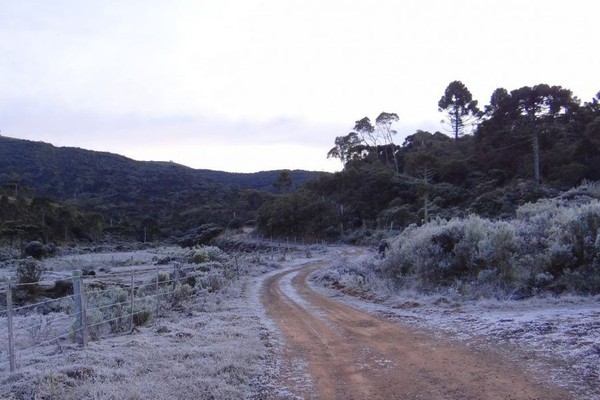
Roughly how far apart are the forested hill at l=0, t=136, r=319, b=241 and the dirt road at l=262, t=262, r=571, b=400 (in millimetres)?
79722

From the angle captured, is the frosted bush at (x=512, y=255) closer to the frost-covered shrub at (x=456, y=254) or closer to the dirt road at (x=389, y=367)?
the frost-covered shrub at (x=456, y=254)

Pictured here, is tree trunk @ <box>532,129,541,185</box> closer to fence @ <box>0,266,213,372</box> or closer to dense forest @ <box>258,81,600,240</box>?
dense forest @ <box>258,81,600,240</box>

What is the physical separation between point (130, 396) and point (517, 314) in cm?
773

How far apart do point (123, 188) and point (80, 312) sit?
123 metres

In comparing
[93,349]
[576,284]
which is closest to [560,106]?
[576,284]

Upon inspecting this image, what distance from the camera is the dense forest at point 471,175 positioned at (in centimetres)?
4525

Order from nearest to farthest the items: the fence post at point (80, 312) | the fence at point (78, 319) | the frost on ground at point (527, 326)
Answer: the frost on ground at point (527, 326) < the fence at point (78, 319) < the fence post at point (80, 312)

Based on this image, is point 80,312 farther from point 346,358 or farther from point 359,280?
point 359,280

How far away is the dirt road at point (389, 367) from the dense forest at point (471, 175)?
24.2 meters

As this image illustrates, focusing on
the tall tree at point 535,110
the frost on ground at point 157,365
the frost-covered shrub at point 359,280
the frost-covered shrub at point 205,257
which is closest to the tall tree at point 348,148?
the tall tree at point 535,110

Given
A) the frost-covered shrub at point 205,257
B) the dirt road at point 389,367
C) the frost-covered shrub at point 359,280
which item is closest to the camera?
the dirt road at point 389,367

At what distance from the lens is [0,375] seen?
711cm

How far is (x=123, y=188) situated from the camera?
12500cm

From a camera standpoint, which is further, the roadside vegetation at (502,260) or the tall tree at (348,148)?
the tall tree at (348,148)
